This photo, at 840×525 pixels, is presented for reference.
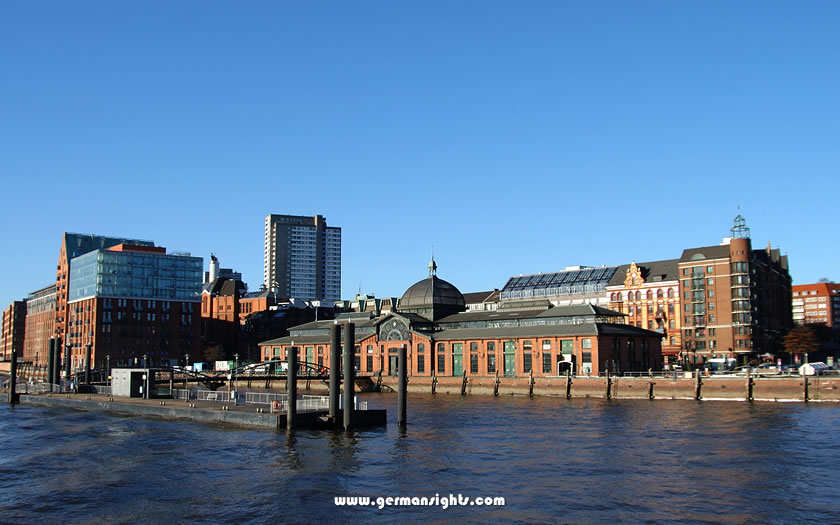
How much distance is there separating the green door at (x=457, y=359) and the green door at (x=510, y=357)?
9.65 metres

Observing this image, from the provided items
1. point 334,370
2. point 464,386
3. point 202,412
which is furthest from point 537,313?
point 334,370

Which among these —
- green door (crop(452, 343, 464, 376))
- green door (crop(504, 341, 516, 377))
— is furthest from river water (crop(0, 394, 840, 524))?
green door (crop(452, 343, 464, 376))

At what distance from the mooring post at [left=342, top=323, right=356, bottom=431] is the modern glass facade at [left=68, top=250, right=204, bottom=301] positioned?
13787 centimetres

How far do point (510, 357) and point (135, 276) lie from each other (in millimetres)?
103247

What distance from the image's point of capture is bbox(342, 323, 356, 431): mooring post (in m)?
60.4

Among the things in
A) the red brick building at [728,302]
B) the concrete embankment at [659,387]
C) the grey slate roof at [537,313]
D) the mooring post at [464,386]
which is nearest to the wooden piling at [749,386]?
the concrete embankment at [659,387]

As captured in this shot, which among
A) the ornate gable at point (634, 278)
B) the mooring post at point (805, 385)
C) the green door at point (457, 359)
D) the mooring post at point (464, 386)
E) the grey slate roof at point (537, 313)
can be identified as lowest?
the mooring post at point (464, 386)

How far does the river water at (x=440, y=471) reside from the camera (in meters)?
36.7

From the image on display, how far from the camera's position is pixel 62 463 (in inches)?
1997

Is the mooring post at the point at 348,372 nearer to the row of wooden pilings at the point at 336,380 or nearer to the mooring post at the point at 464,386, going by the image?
the row of wooden pilings at the point at 336,380

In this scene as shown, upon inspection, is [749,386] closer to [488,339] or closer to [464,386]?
[464,386]

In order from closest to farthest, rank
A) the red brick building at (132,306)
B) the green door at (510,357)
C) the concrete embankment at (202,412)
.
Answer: the concrete embankment at (202,412) < the green door at (510,357) < the red brick building at (132,306)

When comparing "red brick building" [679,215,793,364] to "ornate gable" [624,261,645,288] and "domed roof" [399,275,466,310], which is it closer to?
"ornate gable" [624,261,645,288]

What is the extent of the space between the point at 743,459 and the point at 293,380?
107 ft
